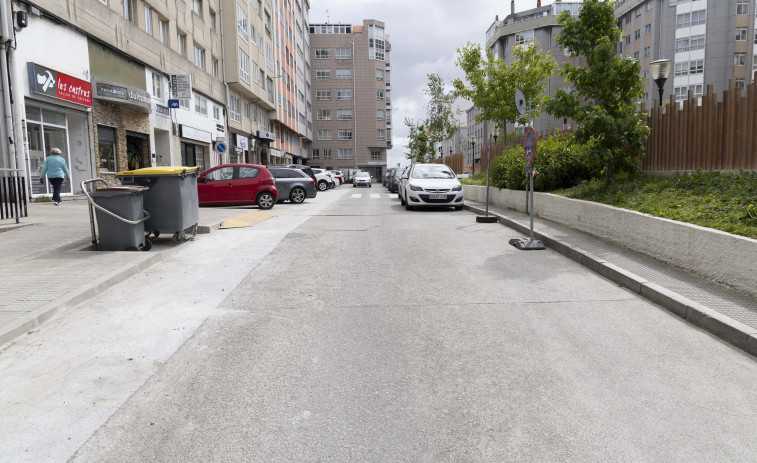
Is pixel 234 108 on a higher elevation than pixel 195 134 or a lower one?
higher

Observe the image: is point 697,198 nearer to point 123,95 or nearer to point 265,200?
point 265,200

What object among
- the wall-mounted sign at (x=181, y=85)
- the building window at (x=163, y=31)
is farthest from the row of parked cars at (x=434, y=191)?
the building window at (x=163, y=31)

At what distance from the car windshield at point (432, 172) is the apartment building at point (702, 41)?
144 ft

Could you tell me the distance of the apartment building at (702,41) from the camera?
53594mm

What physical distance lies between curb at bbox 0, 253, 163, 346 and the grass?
23.0 ft

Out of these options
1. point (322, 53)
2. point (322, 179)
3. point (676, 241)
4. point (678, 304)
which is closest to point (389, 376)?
point (678, 304)

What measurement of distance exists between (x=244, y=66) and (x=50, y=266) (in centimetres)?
3264

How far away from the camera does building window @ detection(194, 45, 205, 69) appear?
30.3 m

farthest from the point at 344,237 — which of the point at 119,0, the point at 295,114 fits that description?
the point at 295,114

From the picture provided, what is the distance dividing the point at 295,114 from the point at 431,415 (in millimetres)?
62380

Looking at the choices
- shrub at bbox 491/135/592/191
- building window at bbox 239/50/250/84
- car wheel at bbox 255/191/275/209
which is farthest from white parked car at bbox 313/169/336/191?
shrub at bbox 491/135/592/191

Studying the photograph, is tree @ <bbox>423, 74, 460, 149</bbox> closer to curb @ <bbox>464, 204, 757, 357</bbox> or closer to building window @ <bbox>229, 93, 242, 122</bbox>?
building window @ <bbox>229, 93, 242, 122</bbox>

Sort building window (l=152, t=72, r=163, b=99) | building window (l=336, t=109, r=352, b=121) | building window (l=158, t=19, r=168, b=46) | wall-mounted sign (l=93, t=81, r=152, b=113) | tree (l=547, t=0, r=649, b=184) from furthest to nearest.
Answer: building window (l=336, t=109, r=352, b=121) → building window (l=158, t=19, r=168, b=46) → building window (l=152, t=72, r=163, b=99) → wall-mounted sign (l=93, t=81, r=152, b=113) → tree (l=547, t=0, r=649, b=184)

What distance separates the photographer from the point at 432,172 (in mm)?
18172
